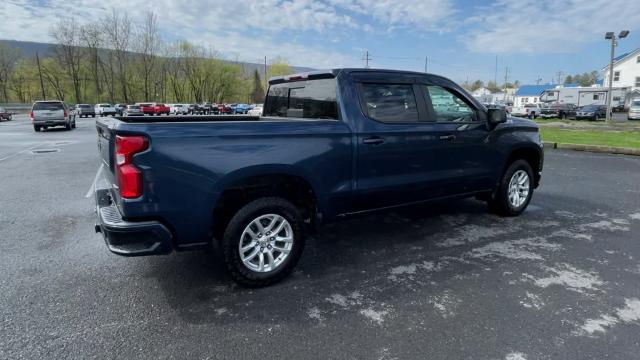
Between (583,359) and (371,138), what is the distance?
247 cm

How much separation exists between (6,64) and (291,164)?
298 ft

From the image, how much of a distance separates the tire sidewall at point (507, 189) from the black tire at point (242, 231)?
3.29 m

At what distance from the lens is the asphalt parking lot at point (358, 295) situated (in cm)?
276

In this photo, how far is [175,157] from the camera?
3.06 metres

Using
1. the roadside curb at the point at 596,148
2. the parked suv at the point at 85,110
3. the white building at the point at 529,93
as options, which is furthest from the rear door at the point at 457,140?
the white building at the point at 529,93

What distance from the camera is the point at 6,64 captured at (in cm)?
7162

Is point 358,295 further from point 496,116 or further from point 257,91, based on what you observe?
point 257,91

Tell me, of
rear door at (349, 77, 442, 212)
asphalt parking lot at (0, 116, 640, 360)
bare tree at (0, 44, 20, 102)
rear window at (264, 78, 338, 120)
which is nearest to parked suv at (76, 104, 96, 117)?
bare tree at (0, 44, 20, 102)

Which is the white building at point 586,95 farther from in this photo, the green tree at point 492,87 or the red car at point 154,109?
the green tree at point 492,87

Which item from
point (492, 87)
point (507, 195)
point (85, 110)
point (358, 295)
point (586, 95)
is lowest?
point (358, 295)

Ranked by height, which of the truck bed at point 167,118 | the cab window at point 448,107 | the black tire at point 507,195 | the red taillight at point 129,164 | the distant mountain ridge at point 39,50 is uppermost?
the distant mountain ridge at point 39,50

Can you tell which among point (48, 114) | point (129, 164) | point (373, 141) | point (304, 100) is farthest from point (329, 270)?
point (48, 114)

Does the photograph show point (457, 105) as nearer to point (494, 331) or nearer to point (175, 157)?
point (494, 331)

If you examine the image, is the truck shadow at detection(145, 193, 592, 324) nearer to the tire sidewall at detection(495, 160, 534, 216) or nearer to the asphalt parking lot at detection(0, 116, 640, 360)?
the asphalt parking lot at detection(0, 116, 640, 360)
